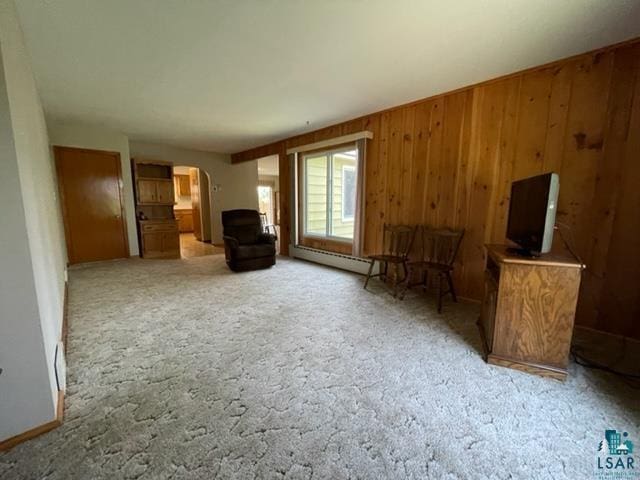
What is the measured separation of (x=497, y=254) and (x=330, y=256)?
9.76 ft

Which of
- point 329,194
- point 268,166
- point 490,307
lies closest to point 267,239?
point 329,194

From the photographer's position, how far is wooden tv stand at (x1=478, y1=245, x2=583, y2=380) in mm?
1684

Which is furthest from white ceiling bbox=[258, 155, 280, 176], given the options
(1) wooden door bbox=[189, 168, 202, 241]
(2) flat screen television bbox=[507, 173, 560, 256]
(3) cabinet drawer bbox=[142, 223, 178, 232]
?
(2) flat screen television bbox=[507, 173, 560, 256]

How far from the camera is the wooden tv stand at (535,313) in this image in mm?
1684

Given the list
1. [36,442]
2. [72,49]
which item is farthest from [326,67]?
[36,442]

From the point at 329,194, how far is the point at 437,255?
7.46 feet

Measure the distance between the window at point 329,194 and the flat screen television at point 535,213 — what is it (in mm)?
2721

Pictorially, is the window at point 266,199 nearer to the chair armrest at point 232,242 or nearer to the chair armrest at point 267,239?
the chair armrest at point 267,239

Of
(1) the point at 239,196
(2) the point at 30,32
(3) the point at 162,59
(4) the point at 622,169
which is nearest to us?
(2) the point at 30,32

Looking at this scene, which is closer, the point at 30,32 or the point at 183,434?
the point at 183,434

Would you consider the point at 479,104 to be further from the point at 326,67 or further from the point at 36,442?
the point at 36,442

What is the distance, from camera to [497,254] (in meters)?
1.92

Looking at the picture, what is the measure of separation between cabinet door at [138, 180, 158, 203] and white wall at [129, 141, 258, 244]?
0.76m

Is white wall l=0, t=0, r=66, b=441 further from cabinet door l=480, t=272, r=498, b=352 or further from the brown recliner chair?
the brown recliner chair
